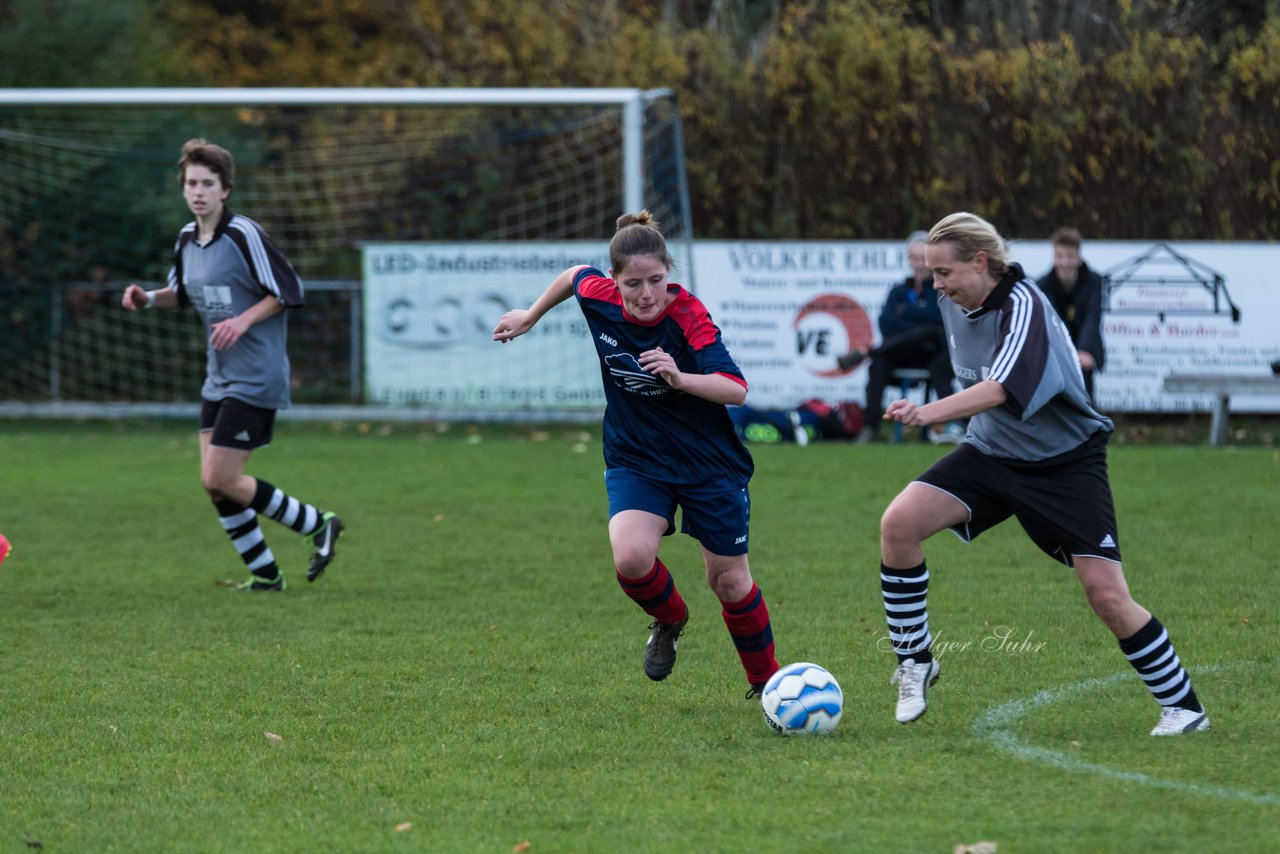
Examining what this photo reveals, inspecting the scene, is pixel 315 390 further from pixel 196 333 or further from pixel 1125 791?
pixel 1125 791

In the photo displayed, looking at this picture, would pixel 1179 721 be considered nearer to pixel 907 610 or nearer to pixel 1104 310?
pixel 907 610

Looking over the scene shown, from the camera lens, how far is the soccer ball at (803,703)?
16.5ft

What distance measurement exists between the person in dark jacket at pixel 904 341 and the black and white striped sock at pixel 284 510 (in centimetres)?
692

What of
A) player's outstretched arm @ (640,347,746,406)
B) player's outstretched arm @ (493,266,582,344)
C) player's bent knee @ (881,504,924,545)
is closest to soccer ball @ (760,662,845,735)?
player's bent knee @ (881,504,924,545)

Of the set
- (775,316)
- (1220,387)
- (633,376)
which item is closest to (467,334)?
(775,316)

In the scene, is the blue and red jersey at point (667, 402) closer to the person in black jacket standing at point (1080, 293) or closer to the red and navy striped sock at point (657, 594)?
the red and navy striped sock at point (657, 594)

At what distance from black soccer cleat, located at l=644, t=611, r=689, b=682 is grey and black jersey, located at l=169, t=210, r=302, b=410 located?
9.94ft

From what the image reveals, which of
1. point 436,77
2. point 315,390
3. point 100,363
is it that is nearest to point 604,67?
point 436,77

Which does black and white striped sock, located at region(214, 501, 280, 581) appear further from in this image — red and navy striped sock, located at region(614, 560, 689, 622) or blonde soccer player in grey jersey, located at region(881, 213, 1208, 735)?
blonde soccer player in grey jersey, located at region(881, 213, 1208, 735)

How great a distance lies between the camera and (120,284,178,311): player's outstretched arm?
7.99 meters

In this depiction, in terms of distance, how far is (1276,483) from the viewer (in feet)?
36.6

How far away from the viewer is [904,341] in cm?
1395

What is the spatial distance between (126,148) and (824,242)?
7.28 metres

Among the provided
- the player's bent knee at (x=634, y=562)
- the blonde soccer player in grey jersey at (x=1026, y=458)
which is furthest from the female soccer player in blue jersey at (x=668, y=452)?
the blonde soccer player in grey jersey at (x=1026, y=458)
